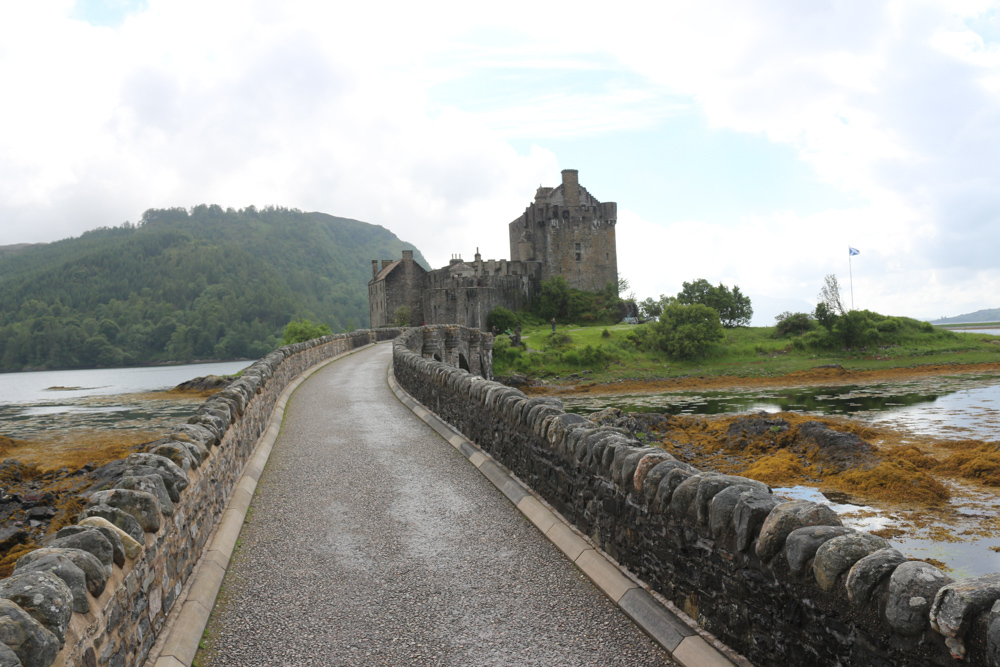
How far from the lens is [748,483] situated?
4.50 meters

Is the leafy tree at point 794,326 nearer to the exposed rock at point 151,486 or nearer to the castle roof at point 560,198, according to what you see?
the castle roof at point 560,198

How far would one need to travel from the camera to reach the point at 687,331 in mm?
49406

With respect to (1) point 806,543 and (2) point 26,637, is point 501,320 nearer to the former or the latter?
(1) point 806,543

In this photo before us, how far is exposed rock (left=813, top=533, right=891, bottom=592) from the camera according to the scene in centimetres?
339

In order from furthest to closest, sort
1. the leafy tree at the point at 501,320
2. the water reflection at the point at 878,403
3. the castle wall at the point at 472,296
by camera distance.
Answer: the leafy tree at the point at 501,320 < the castle wall at the point at 472,296 < the water reflection at the point at 878,403

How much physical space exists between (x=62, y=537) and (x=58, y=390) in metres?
68.4

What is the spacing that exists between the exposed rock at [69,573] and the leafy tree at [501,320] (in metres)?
55.4

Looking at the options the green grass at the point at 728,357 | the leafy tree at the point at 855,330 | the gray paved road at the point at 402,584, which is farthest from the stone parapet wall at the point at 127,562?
the leafy tree at the point at 855,330

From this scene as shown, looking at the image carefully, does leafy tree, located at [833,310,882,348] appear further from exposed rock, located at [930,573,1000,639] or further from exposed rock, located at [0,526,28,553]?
exposed rock, located at [930,573,1000,639]

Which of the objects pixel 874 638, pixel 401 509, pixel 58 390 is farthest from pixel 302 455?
pixel 58 390

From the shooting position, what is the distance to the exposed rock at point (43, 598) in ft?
10.6

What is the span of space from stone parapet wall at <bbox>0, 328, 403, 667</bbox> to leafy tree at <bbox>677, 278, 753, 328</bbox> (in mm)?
57796

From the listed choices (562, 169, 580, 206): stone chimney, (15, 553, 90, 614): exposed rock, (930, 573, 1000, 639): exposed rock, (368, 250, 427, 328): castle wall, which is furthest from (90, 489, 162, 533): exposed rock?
(562, 169, 580, 206): stone chimney

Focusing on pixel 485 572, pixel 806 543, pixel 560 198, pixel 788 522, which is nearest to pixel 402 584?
pixel 485 572
